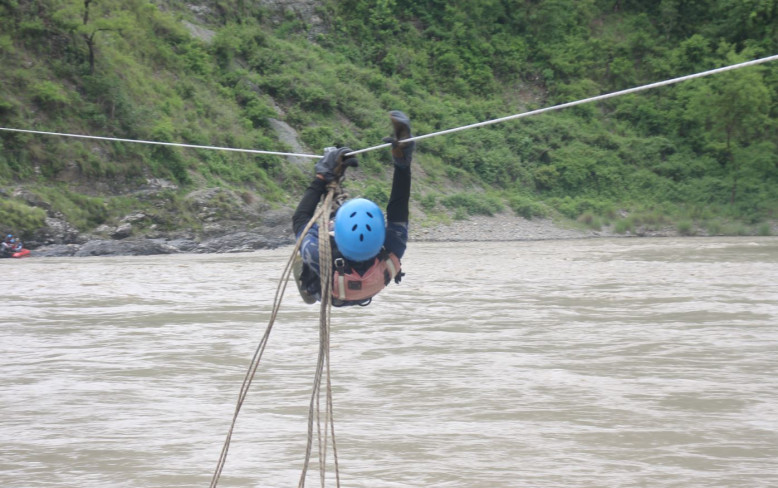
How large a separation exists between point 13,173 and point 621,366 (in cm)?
1860

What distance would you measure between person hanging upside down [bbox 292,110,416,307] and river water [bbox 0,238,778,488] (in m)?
1.38

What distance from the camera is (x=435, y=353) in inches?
354

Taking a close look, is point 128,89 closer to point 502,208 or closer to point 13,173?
point 13,173

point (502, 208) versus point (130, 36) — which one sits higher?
point (130, 36)

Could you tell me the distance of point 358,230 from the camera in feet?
13.3

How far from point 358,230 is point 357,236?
0.10 ft

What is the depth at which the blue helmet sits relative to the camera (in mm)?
4070

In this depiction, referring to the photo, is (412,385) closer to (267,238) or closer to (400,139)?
(400,139)

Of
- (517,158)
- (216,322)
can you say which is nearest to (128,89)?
(517,158)

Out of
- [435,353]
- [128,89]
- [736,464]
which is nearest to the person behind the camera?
[736,464]

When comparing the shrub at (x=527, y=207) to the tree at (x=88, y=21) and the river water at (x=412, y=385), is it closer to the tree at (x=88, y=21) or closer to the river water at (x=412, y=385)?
the tree at (x=88, y=21)

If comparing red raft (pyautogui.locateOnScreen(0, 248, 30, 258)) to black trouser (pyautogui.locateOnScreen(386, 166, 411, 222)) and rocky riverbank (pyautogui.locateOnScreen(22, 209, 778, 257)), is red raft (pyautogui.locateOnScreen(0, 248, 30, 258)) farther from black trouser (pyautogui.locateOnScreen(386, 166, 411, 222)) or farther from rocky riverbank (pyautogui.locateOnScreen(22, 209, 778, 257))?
black trouser (pyautogui.locateOnScreen(386, 166, 411, 222))

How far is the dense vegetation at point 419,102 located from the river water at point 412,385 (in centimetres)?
1027

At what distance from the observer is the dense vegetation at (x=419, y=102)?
2391 cm
